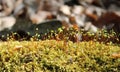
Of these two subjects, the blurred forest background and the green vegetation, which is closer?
the green vegetation

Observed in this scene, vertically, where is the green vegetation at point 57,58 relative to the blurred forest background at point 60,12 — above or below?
above

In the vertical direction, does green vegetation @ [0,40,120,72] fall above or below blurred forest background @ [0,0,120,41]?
above

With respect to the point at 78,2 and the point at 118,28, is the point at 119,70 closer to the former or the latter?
the point at 118,28

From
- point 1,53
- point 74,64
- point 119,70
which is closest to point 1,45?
point 1,53

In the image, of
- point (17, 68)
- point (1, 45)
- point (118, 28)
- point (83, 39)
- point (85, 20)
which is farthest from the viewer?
point (85, 20)
